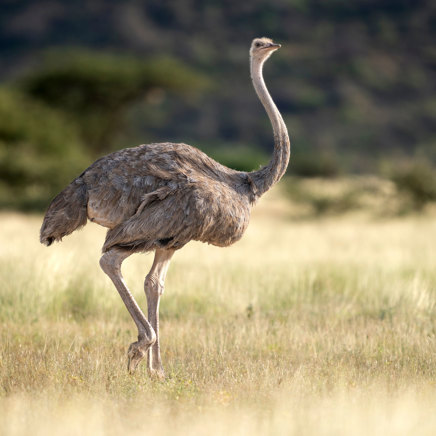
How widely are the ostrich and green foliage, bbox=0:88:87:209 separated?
1561 centimetres

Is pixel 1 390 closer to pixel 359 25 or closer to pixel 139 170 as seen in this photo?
pixel 139 170

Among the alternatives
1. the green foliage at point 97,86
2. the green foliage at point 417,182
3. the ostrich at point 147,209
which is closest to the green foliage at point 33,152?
the green foliage at point 97,86

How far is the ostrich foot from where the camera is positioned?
217 inches

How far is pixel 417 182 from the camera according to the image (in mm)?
20109

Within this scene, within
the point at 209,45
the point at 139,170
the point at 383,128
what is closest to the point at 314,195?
the point at 139,170

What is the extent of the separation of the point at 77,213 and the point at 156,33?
74.6 metres

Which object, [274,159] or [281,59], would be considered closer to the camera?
[274,159]

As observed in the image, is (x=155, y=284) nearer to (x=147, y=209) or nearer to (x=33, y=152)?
(x=147, y=209)

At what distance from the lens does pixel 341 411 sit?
4281mm

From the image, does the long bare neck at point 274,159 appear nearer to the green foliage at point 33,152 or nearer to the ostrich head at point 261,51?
the ostrich head at point 261,51

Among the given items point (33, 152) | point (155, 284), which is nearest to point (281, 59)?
point (33, 152)

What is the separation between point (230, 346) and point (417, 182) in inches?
Result: 573

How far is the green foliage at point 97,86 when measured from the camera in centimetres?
3122

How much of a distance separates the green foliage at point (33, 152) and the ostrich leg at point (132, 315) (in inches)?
620
